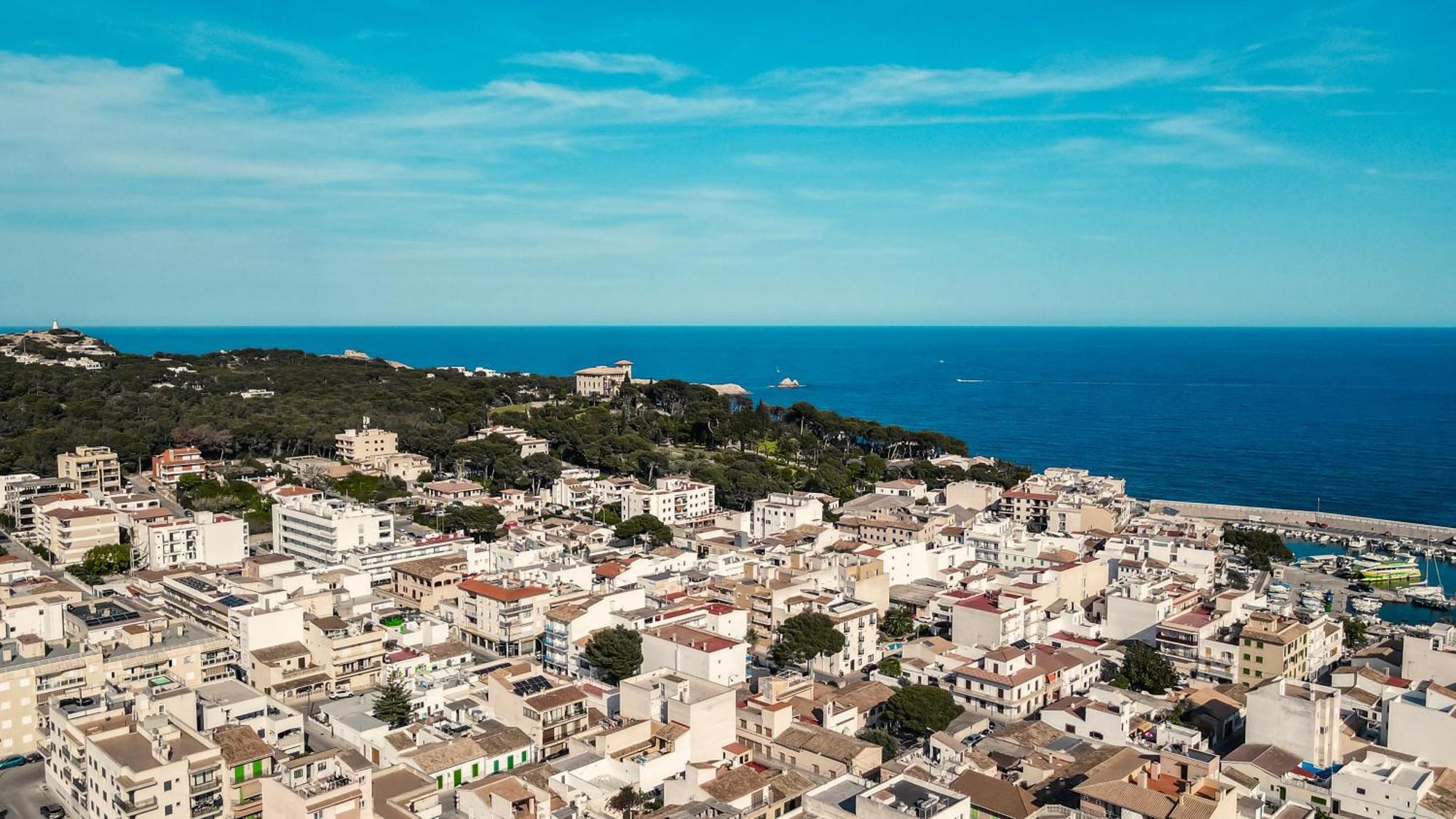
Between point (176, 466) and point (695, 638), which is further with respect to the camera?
point (176, 466)

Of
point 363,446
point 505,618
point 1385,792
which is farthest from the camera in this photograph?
point 363,446

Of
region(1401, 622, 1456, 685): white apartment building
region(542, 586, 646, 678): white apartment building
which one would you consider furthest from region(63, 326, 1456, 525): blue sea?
region(542, 586, 646, 678): white apartment building

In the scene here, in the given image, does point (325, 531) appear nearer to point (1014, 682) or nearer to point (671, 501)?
point (671, 501)

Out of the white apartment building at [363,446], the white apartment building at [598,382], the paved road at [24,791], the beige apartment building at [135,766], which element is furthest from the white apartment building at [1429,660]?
the white apartment building at [598,382]

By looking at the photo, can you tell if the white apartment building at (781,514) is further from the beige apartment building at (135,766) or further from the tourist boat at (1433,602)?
the beige apartment building at (135,766)

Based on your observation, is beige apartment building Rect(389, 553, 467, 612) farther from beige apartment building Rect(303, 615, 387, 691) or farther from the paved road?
the paved road

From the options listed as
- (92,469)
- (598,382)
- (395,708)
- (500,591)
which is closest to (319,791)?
(395,708)

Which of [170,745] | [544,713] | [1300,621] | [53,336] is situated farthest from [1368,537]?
[53,336]
